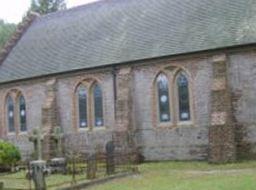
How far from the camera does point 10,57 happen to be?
124ft

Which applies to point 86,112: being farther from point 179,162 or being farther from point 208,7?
point 208,7

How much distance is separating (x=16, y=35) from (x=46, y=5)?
85.6 feet

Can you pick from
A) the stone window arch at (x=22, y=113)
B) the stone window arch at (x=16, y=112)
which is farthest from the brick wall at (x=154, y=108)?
the stone window arch at (x=16, y=112)

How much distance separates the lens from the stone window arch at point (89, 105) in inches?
1225

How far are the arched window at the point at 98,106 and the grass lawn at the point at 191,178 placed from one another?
5861 mm

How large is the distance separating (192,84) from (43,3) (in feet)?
133

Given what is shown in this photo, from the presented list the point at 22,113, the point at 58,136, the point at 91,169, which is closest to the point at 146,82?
the point at 58,136

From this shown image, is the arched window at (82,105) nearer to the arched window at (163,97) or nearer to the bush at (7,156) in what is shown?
the bush at (7,156)

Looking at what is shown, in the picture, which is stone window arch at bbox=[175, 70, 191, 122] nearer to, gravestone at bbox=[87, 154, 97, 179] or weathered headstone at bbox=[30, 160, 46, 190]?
gravestone at bbox=[87, 154, 97, 179]

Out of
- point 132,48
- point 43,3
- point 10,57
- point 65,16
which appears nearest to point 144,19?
point 132,48

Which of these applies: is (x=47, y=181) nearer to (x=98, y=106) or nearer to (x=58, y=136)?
(x=58, y=136)

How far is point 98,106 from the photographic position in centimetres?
3119

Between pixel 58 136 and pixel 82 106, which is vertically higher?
pixel 82 106

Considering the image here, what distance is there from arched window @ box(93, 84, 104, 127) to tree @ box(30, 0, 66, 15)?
3394 cm
